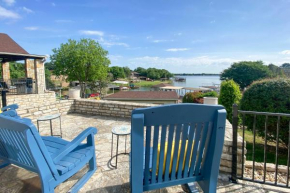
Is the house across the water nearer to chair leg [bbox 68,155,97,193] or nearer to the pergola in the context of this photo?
the pergola

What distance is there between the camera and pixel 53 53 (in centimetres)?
2111

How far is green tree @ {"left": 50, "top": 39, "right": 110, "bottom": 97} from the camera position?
771 inches

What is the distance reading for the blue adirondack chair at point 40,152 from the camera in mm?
1197

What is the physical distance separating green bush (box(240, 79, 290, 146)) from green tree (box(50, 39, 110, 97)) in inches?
722

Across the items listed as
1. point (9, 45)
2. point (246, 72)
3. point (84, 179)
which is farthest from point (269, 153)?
point (246, 72)

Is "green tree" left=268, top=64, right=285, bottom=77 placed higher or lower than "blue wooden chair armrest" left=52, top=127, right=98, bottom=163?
higher

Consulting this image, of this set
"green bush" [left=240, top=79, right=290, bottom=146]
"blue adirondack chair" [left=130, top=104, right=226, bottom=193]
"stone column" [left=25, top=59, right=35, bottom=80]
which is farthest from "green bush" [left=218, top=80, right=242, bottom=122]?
"stone column" [left=25, top=59, right=35, bottom=80]

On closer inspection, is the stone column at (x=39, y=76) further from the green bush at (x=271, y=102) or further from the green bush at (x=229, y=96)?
the green bush at (x=271, y=102)

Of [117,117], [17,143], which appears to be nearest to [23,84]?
[117,117]

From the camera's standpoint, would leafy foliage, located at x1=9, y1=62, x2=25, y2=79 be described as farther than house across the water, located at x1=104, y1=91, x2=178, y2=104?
Yes

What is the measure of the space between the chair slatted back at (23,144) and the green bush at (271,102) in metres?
5.71

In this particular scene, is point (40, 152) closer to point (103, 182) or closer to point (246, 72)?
point (103, 182)

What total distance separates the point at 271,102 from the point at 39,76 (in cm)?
1201

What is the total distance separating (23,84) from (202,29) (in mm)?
14154
